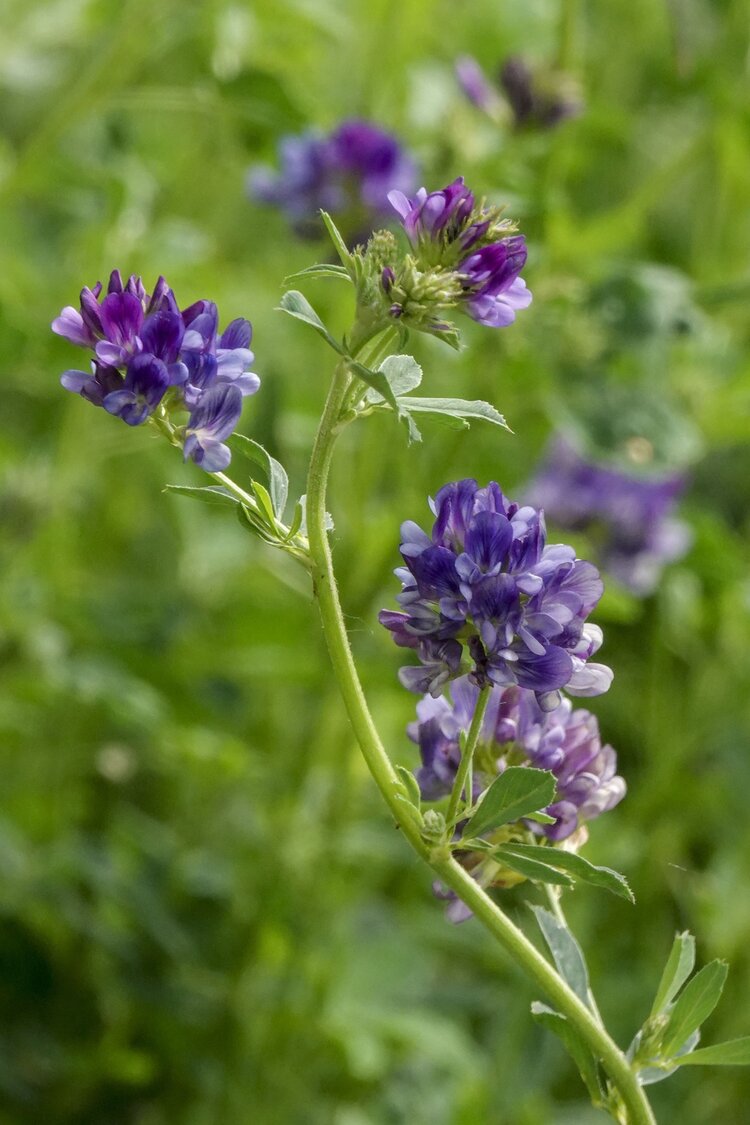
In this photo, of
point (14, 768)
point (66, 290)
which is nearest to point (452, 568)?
point (66, 290)

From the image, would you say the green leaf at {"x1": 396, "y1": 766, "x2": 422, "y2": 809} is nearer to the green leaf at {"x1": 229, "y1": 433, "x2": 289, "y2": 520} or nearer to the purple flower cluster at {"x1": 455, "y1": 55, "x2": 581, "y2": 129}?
the green leaf at {"x1": 229, "y1": 433, "x2": 289, "y2": 520}

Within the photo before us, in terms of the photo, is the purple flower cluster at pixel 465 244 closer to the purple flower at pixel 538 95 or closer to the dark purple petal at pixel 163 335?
the dark purple petal at pixel 163 335

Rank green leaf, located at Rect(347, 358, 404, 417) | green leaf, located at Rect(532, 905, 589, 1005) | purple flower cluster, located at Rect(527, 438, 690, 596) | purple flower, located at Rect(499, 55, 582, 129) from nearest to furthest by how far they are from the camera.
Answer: green leaf, located at Rect(347, 358, 404, 417), green leaf, located at Rect(532, 905, 589, 1005), purple flower, located at Rect(499, 55, 582, 129), purple flower cluster, located at Rect(527, 438, 690, 596)

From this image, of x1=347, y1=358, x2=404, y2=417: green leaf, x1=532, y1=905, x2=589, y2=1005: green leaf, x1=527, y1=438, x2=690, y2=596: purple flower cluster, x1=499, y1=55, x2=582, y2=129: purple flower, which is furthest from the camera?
x1=527, y1=438, x2=690, y2=596: purple flower cluster

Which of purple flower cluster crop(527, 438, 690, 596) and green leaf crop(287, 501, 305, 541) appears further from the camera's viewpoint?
purple flower cluster crop(527, 438, 690, 596)

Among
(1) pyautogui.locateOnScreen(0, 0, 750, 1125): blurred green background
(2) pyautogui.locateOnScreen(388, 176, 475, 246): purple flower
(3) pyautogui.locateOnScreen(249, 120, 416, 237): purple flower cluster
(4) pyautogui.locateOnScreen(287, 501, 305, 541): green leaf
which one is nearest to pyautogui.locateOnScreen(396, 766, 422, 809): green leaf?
(4) pyautogui.locateOnScreen(287, 501, 305, 541): green leaf

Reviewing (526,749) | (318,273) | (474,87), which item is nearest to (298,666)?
(474,87)

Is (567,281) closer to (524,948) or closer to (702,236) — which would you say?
(702,236)
